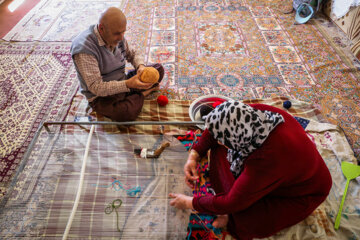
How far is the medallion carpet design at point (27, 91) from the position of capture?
1.50 m

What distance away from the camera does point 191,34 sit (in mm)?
2488

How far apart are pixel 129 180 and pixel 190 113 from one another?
2.21 feet

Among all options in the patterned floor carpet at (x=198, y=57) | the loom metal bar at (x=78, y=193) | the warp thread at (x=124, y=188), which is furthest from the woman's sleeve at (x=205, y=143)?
the patterned floor carpet at (x=198, y=57)

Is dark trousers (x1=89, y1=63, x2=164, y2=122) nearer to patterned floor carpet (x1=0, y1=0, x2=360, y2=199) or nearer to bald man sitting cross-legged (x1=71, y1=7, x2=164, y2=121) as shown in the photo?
bald man sitting cross-legged (x1=71, y1=7, x2=164, y2=121)

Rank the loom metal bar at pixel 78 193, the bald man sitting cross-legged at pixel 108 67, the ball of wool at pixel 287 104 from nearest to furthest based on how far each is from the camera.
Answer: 1. the loom metal bar at pixel 78 193
2. the bald man sitting cross-legged at pixel 108 67
3. the ball of wool at pixel 287 104

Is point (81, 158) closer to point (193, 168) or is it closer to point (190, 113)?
point (193, 168)

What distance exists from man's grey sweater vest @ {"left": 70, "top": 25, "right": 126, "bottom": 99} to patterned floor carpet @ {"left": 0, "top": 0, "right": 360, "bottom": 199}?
466 mm

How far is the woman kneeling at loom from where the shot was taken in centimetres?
79

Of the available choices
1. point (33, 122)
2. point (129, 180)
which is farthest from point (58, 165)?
point (33, 122)

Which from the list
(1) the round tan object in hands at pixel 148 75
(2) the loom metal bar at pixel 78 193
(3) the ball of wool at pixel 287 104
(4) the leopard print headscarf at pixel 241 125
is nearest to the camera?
(4) the leopard print headscarf at pixel 241 125

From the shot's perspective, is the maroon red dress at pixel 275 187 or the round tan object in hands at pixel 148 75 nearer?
the maroon red dress at pixel 275 187

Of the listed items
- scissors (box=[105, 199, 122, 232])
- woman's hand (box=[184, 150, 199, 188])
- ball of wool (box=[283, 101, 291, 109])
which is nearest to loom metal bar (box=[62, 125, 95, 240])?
scissors (box=[105, 199, 122, 232])

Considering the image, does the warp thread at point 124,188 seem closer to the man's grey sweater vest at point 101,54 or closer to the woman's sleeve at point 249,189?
the woman's sleeve at point 249,189

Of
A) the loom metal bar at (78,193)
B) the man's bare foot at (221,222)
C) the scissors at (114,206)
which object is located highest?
the loom metal bar at (78,193)
